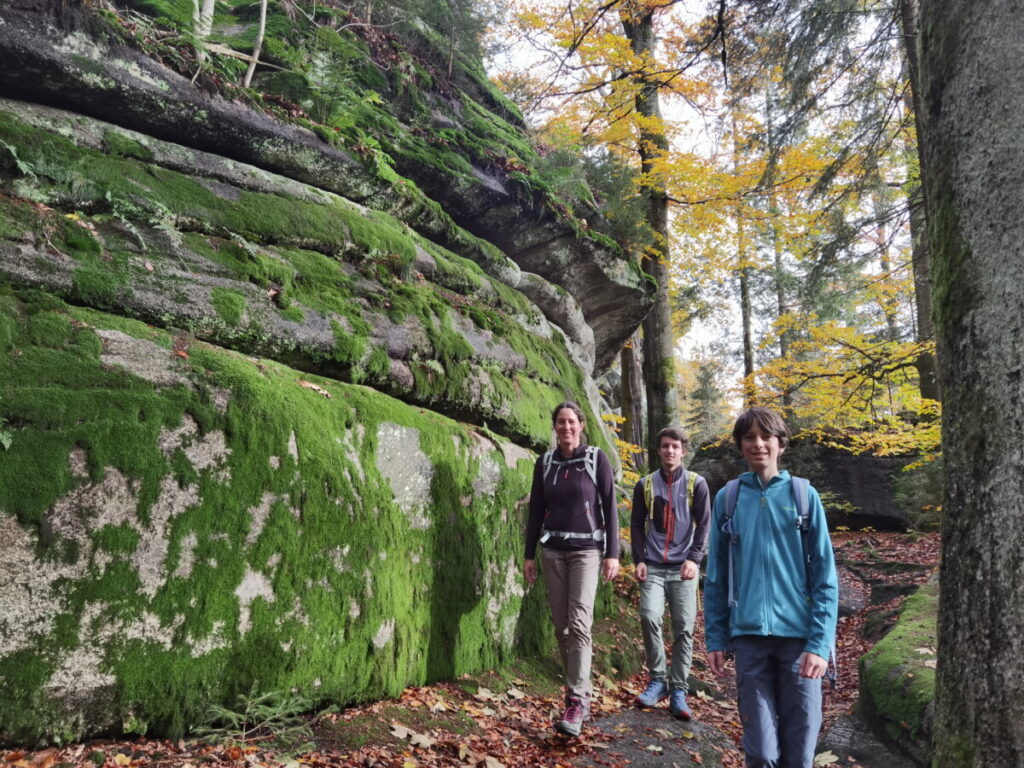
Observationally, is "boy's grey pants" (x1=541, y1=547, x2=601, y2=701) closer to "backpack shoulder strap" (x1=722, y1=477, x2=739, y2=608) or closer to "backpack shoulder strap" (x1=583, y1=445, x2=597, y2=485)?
"backpack shoulder strap" (x1=583, y1=445, x2=597, y2=485)

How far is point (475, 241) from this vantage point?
9.69 metres

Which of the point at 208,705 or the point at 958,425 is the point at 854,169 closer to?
→ the point at 958,425

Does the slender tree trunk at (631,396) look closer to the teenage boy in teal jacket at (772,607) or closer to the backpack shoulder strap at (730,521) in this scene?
the backpack shoulder strap at (730,521)

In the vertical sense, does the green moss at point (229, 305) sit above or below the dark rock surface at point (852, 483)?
above

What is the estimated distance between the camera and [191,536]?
372 cm

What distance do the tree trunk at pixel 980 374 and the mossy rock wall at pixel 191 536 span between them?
360 centimetres

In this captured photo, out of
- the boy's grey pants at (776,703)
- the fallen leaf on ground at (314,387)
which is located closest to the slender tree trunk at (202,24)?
the fallen leaf on ground at (314,387)

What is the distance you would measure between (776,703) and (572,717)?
2003 millimetres

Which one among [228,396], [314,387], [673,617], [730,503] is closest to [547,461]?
[673,617]

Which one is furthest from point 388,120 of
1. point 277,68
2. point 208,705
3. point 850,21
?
point 208,705

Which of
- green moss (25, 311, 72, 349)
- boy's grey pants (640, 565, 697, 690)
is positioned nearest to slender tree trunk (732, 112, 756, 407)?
boy's grey pants (640, 565, 697, 690)

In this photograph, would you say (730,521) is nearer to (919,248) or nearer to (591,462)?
(591,462)

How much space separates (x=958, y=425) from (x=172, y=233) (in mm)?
5779

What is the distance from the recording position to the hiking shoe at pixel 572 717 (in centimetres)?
461
